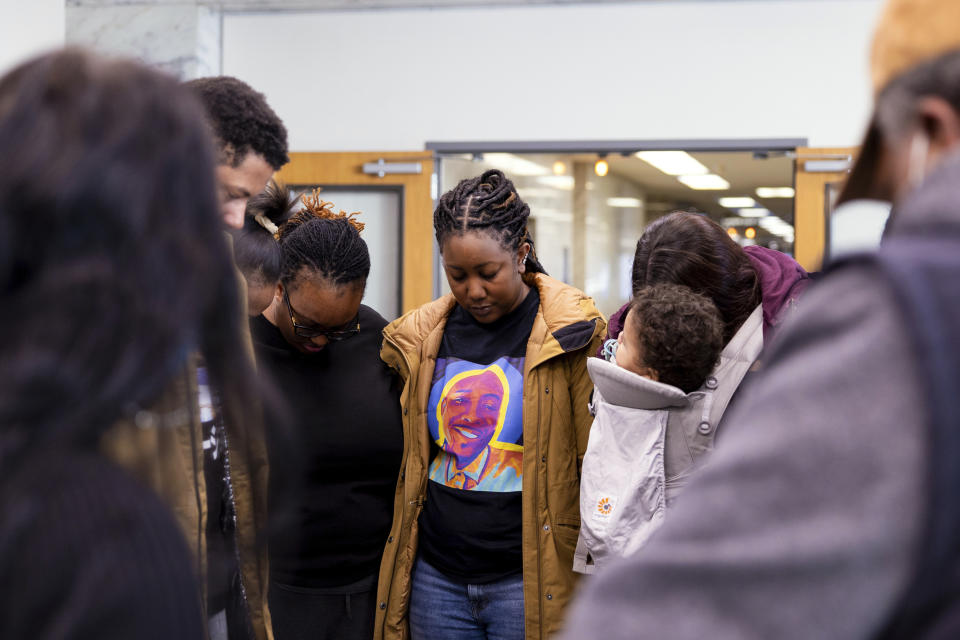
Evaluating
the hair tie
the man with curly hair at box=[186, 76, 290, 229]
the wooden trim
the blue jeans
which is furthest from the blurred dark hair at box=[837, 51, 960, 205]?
the wooden trim

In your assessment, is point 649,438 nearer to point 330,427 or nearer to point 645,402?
point 645,402

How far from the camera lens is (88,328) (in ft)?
1.92

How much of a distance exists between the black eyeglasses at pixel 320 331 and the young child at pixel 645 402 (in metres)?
0.90

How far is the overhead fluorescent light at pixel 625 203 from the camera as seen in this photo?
11540 millimetres

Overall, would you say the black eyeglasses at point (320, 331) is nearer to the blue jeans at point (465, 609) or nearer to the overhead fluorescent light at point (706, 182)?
the blue jeans at point (465, 609)

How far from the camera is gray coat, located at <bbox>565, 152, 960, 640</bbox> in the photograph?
0.49 m

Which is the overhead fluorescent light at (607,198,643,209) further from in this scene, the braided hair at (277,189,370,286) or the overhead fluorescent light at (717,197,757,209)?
the braided hair at (277,189,370,286)

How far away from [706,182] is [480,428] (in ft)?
30.0

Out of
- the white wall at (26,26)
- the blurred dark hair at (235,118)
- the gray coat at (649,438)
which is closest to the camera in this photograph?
the blurred dark hair at (235,118)

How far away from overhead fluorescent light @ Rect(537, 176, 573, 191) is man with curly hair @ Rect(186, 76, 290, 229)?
706 centimetres

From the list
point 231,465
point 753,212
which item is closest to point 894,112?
point 231,465

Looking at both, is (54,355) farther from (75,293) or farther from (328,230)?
(328,230)

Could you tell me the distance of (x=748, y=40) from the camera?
5.20 meters

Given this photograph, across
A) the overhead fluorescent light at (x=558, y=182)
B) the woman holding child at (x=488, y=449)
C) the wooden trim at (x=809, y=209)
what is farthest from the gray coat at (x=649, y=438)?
the overhead fluorescent light at (x=558, y=182)
